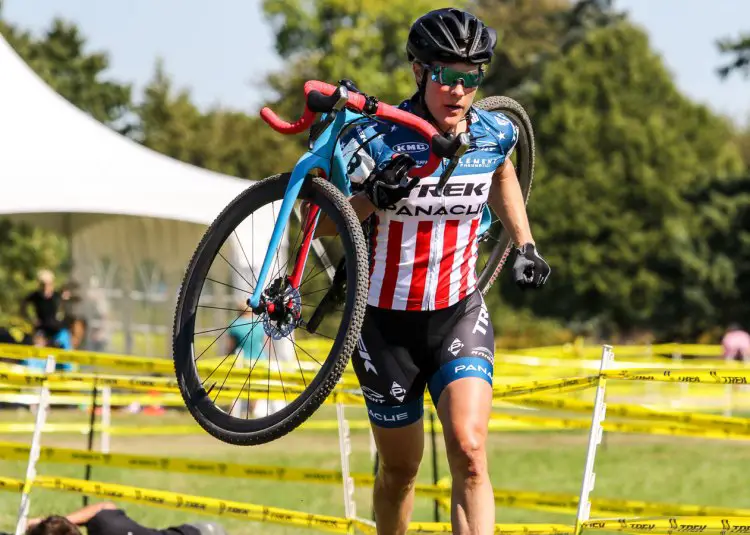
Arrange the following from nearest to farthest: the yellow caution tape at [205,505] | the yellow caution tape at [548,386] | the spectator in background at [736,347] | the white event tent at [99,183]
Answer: the yellow caution tape at [548,386] → the yellow caution tape at [205,505] → the white event tent at [99,183] → the spectator in background at [736,347]

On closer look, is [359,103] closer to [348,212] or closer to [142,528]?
[348,212]

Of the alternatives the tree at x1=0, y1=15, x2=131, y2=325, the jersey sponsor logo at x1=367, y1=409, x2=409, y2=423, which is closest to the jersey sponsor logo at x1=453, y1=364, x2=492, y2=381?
the jersey sponsor logo at x1=367, y1=409, x2=409, y2=423

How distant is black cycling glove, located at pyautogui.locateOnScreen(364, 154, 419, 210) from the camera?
17.1 feet

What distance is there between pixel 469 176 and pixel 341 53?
4853 centimetres

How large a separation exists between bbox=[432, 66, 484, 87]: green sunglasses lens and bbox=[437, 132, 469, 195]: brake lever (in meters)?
0.23

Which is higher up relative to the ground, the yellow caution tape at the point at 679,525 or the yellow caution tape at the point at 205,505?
the yellow caution tape at the point at 205,505

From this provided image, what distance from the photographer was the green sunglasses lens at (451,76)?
17.4ft

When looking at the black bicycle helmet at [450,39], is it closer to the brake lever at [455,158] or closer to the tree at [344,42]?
the brake lever at [455,158]

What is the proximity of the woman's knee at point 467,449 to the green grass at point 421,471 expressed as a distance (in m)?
4.17

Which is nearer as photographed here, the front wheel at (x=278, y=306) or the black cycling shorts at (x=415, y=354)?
the front wheel at (x=278, y=306)

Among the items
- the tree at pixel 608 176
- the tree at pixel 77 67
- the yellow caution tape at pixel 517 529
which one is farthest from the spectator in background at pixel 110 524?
the tree at pixel 608 176

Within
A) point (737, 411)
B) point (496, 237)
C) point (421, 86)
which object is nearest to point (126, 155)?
point (737, 411)

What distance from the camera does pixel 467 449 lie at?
5.21 metres

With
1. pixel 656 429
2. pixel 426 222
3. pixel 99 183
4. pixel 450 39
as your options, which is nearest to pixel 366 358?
pixel 426 222
